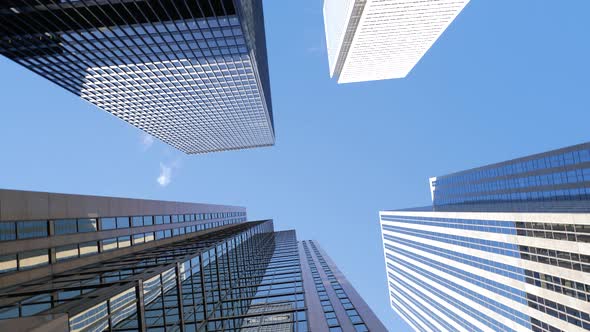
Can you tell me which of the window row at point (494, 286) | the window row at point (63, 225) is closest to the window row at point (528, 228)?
the window row at point (494, 286)

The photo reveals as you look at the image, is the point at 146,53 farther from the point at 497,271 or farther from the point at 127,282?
the point at 497,271

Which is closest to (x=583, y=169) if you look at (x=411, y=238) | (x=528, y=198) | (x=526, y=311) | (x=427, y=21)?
(x=528, y=198)

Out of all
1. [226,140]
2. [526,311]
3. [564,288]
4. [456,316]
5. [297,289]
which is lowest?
[456,316]

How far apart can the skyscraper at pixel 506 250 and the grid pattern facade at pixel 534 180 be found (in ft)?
0.83

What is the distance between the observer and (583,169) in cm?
8306

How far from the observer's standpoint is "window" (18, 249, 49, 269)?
1878 cm

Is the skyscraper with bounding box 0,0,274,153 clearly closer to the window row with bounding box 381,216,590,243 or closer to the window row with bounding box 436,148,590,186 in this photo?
the window row with bounding box 381,216,590,243

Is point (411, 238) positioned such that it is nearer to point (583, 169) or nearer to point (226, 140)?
point (583, 169)

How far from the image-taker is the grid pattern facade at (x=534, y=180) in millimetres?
84000

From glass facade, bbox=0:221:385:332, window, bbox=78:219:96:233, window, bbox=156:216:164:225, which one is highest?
window, bbox=78:219:96:233

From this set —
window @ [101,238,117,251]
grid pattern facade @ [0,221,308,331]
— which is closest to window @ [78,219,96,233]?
window @ [101,238,117,251]

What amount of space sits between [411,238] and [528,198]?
42.6m

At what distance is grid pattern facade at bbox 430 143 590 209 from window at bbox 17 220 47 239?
72.8 metres

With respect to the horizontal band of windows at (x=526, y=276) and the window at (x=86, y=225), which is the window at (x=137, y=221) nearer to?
the window at (x=86, y=225)
